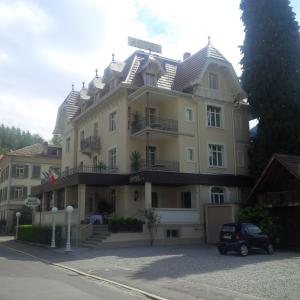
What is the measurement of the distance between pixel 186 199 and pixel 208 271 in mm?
17881

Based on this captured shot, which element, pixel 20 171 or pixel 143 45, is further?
pixel 20 171

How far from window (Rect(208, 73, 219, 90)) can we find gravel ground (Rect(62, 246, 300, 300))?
17.6 m

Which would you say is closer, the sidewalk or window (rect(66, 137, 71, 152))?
the sidewalk

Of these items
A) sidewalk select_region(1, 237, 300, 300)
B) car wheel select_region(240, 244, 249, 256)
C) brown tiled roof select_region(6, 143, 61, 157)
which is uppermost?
brown tiled roof select_region(6, 143, 61, 157)

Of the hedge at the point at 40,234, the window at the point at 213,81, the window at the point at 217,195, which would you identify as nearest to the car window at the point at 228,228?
the window at the point at 217,195

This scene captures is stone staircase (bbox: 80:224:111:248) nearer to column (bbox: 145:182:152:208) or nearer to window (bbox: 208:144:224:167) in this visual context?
column (bbox: 145:182:152:208)

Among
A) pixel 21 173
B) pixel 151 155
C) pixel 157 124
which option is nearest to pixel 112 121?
pixel 151 155

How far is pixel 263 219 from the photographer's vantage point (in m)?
25.0

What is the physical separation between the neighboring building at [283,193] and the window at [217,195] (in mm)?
5911

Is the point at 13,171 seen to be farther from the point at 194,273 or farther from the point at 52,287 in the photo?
the point at 52,287

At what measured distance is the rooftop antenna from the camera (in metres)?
36.8

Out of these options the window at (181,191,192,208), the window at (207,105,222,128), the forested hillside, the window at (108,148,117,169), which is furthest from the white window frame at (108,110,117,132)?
the forested hillside

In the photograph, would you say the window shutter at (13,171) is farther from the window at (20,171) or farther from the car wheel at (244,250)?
the car wheel at (244,250)

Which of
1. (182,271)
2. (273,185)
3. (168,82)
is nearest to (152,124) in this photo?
(168,82)
